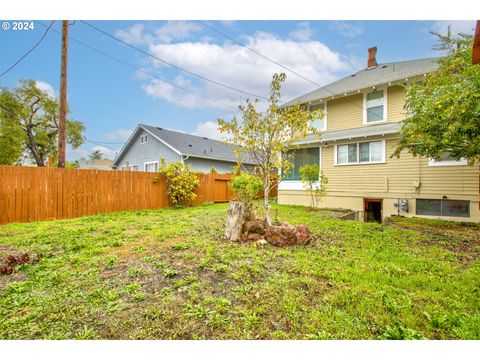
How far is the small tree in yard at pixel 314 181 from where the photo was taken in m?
9.42

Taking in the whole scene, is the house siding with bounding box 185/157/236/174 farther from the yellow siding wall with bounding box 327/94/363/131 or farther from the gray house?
the yellow siding wall with bounding box 327/94/363/131

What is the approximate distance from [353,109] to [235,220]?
7.93m

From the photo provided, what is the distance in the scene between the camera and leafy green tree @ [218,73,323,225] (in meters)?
4.71

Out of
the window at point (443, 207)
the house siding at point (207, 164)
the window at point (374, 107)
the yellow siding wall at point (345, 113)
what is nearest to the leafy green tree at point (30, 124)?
the house siding at point (207, 164)

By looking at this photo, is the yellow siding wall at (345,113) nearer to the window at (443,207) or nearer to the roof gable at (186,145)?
the window at (443,207)

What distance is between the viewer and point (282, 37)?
4148mm

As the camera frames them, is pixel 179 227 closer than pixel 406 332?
No

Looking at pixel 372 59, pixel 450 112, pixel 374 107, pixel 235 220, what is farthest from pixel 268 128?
pixel 372 59

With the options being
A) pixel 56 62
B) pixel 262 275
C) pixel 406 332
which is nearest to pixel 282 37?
pixel 262 275

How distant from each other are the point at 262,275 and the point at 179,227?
3303 millimetres

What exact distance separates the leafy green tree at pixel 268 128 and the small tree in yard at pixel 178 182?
6.00 meters
